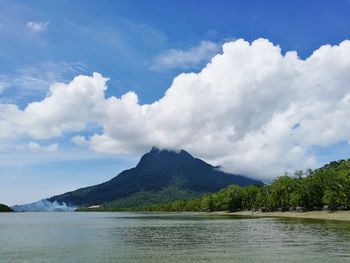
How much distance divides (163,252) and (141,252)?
2.94 meters

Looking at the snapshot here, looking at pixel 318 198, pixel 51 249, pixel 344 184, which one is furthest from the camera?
pixel 318 198

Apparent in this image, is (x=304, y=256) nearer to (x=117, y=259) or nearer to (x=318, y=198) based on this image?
(x=117, y=259)

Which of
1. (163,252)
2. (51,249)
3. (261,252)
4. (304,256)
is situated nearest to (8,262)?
(51,249)

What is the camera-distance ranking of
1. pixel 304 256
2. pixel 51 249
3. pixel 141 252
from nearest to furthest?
pixel 304 256, pixel 141 252, pixel 51 249

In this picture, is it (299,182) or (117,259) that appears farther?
(299,182)

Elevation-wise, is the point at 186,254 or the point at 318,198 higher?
the point at 318,198

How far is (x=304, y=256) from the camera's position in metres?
46.3

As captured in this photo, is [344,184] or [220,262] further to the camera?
[344,184]

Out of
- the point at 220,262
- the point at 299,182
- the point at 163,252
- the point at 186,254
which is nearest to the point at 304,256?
the point at 220,262

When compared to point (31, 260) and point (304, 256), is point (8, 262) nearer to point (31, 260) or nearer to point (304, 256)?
point (31, 260)

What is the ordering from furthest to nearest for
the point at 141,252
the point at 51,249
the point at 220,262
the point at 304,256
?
the point at 51,249, the point at 141,252, the point at 304,256, the point at 220,262

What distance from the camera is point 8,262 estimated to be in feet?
157

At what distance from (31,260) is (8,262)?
240 cm

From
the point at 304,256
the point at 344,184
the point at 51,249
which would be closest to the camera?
the point at 304,256
